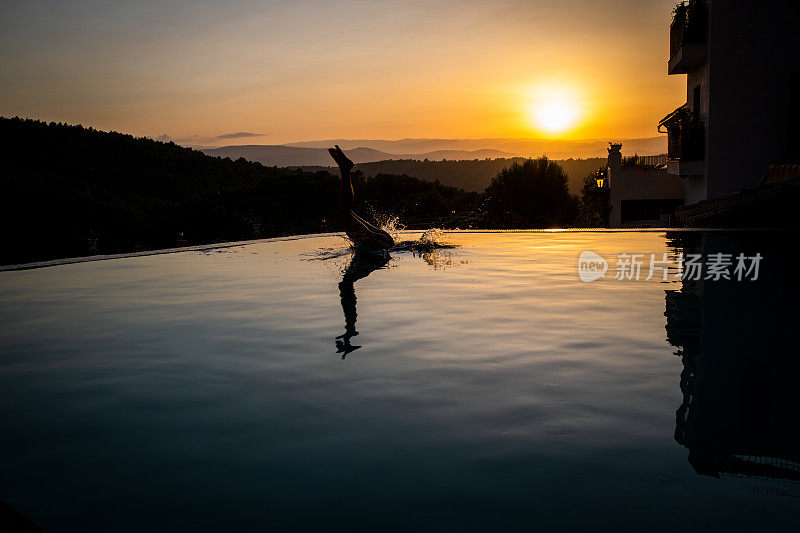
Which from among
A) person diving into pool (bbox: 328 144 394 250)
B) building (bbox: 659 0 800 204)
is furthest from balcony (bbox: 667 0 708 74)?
person diving into pool (bbox: 328 144 394 250)

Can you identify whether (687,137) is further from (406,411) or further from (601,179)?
(406,411)

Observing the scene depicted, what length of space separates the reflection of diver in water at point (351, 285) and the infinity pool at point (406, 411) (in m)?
0.07

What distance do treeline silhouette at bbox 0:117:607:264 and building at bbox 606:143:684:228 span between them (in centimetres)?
236

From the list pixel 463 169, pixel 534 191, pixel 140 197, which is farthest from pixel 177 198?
pixel 463 169

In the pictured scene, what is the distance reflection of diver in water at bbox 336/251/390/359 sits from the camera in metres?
6.60

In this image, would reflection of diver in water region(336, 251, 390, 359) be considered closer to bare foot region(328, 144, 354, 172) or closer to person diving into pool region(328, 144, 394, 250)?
person diving into pool region(328, 144, 394, 250)

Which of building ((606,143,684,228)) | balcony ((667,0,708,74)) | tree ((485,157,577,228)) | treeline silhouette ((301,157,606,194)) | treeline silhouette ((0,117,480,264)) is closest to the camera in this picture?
balcony ((667,0,708,74))

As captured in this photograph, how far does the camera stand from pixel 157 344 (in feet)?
22.0

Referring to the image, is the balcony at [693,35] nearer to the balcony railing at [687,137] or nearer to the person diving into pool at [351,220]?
the balcony railing at [687,137]

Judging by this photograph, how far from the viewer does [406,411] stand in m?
4.49

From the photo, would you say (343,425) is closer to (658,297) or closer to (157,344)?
(157,344)

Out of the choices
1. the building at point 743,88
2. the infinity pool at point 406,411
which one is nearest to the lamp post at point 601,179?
the building at point 743,88

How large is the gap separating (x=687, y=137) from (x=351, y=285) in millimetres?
19306

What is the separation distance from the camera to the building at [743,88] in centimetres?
2214
